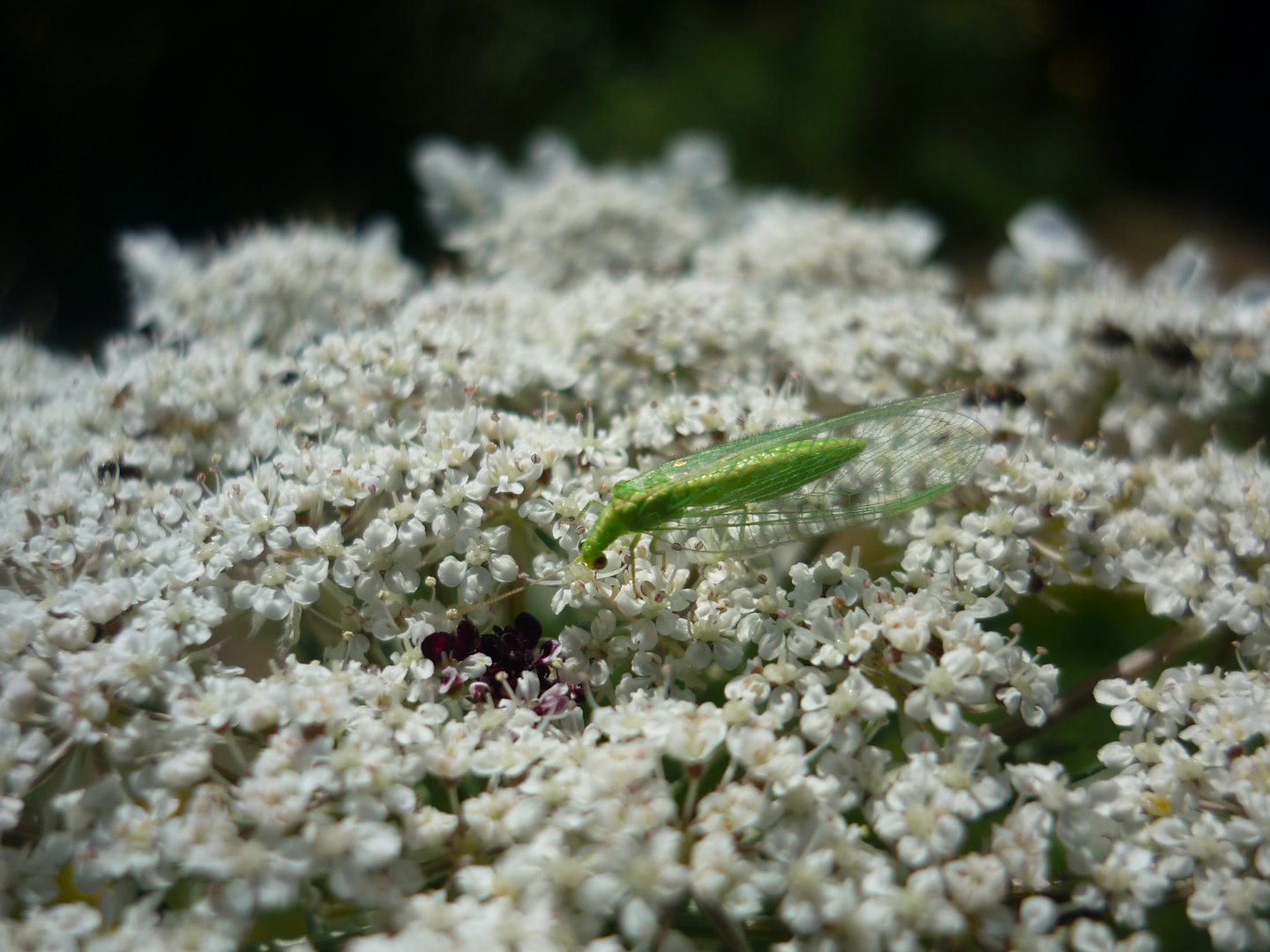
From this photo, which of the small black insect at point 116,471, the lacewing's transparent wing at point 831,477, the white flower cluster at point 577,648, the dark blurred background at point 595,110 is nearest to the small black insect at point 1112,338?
the white flower cluster at point 577,648

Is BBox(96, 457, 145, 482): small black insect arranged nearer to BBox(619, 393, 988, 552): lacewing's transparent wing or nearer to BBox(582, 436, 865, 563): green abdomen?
BBox(582, 436, 865, 563): green abdomen

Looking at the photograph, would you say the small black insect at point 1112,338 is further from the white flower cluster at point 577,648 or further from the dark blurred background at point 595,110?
the dark blurred background at point 595,110

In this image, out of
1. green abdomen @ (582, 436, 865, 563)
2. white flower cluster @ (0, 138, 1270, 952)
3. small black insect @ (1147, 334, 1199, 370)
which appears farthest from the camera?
Result: small black insect @ (1147, 334, 1199, 370)

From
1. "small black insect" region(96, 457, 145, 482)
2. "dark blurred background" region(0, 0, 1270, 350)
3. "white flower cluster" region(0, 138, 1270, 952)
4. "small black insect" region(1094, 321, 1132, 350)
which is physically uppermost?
"dark blurred background" region(0, 0, 1270, 350)

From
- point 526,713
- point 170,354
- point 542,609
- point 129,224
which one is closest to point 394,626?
point 526,713

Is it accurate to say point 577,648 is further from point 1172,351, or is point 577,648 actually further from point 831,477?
point 1172,351

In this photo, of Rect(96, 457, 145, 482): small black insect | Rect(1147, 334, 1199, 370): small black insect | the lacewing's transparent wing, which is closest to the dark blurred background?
Rect(96, 457, 145, 482): small black insect

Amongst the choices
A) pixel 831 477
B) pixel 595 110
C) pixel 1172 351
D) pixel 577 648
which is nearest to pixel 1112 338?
pixel 1172 351
